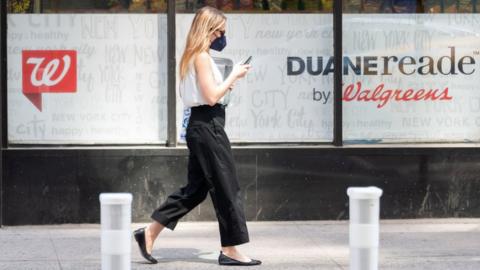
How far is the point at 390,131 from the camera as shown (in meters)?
10.4

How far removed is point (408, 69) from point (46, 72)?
3.25 metres

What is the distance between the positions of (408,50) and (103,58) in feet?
9.03

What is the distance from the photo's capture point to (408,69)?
10406mm

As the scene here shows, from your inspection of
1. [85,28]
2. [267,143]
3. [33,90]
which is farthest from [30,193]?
[267,143]

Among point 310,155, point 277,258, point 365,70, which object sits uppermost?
point 365,70

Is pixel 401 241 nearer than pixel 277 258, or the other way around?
pixel 277 258

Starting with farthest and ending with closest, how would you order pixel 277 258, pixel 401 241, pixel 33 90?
pixel 33 90, pixel 401 241, pixel 277 258

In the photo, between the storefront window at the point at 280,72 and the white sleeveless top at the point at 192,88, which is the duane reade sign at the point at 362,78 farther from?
the white sleeveless top at the point at 192,88

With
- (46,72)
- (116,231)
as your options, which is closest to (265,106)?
(46,72)

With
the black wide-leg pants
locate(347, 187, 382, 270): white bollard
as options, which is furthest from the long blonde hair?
locate(347, 187, 382, 270): white bollard

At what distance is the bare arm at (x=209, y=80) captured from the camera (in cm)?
801

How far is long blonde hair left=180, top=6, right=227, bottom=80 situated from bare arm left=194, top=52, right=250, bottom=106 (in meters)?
0.06

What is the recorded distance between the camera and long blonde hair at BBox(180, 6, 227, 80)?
26.6 feet

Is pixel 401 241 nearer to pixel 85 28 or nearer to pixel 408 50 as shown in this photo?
pixel 408 50
